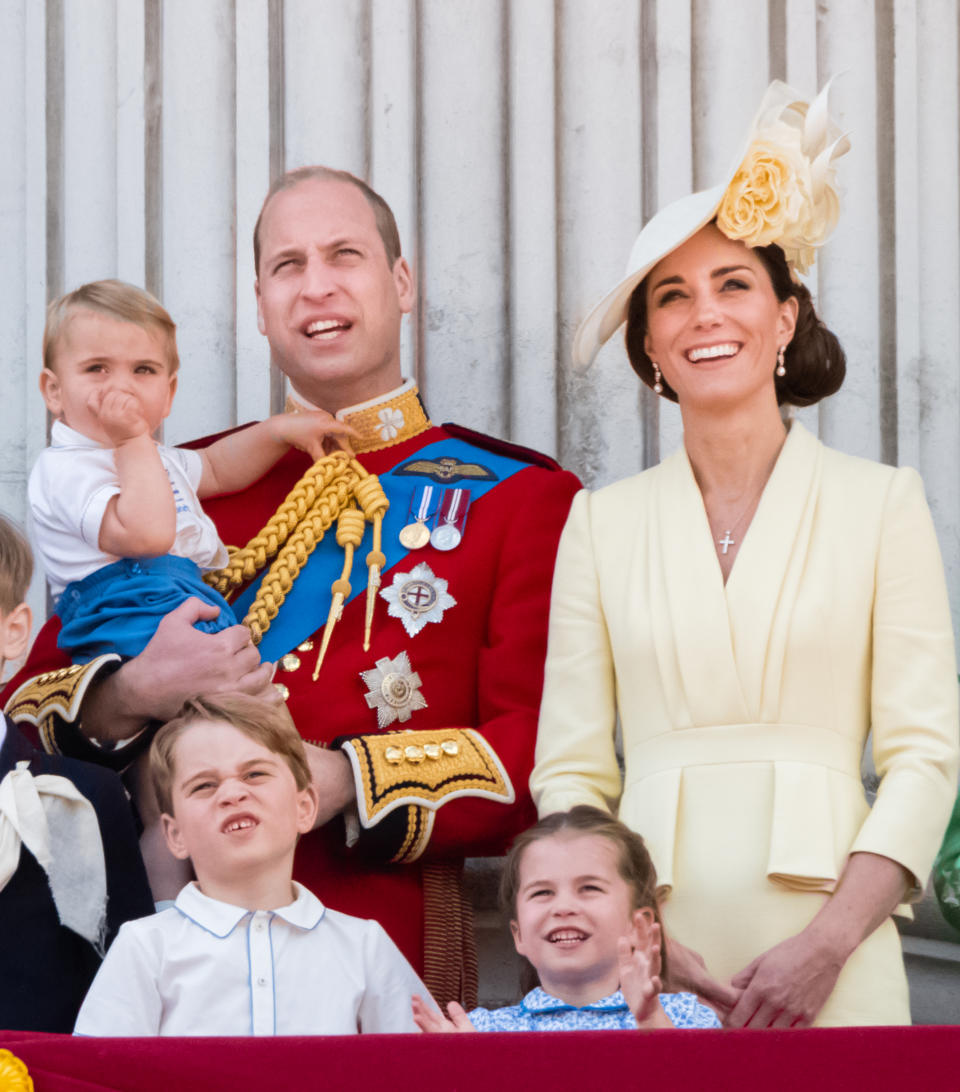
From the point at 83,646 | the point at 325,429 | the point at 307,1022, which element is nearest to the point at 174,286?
the point at 325,429

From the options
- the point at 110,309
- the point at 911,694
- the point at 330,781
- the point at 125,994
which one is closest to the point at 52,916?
the point at 125,994

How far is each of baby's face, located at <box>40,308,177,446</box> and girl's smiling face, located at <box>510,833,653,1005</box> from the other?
1.04 metres

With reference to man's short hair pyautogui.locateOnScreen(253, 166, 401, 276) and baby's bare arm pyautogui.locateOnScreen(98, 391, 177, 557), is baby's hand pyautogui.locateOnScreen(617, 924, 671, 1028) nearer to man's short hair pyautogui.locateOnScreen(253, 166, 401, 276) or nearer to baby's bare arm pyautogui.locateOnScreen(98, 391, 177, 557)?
baby's bare arm pyautogui.locateOnScreen(98, 391, 177, 557)

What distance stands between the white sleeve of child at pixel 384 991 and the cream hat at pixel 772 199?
40.0 inches

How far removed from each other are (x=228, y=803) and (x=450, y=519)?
0.85 metres

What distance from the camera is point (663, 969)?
7.70 feet

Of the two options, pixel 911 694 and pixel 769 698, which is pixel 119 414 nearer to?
pixel 769 698

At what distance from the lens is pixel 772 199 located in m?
2.72

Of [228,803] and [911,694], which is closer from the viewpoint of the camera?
[228,803]

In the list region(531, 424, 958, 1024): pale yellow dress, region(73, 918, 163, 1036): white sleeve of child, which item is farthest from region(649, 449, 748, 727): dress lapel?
region(73, 918, 163, 1036): white sleeve of child

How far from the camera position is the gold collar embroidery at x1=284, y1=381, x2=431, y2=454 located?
325 cm

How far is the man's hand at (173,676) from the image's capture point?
2.69 metres

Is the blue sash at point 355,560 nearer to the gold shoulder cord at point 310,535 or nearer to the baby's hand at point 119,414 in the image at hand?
the gold shoulder cord at point 310,535

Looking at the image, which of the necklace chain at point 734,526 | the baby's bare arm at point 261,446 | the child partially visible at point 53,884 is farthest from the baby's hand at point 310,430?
the child partially visible at point 53,884
